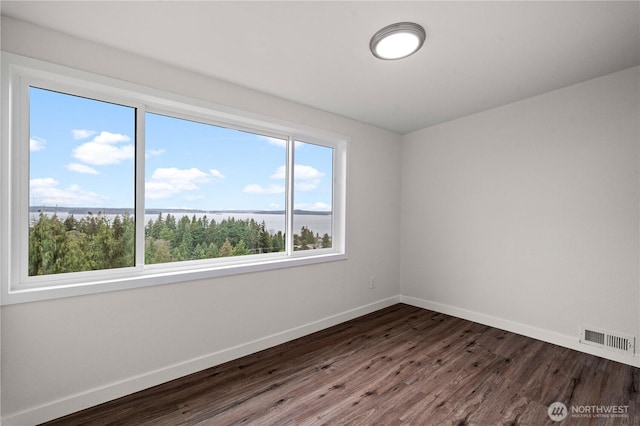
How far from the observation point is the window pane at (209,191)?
93.9 inches

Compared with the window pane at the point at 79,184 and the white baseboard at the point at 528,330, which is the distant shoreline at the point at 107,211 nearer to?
the window pane at the point at 79,184

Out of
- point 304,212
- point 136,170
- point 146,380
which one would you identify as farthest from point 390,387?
point 136,170

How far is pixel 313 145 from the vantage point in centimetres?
338

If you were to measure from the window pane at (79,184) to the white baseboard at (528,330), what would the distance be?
3423 mm

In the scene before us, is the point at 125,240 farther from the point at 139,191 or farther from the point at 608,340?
the point at 608,340

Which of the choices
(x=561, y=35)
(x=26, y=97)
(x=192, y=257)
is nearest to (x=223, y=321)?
(x=192, y=257)

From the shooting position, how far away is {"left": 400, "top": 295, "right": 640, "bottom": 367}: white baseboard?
2.49 meters

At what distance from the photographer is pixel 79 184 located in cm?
204

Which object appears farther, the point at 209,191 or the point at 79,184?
the point at 209,191

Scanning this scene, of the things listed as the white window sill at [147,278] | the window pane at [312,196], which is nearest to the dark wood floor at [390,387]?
the white window sill at [147,278]

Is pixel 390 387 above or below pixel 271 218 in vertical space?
below

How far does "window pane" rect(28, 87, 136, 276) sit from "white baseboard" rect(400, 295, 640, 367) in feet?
11.2

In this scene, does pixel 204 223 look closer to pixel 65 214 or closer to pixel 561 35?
pixel 65 214

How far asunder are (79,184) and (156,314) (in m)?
1.07
